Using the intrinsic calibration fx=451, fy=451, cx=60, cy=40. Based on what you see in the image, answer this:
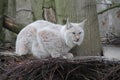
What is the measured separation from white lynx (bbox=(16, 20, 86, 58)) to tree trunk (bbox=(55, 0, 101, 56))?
0.24m

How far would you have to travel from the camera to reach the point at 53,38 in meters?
4.96

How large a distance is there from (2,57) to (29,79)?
757mm

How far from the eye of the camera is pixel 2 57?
5336mm

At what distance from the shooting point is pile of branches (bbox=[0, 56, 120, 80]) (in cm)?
453

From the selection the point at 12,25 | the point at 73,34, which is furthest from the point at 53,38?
the point at 12,25

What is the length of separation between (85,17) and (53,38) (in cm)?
52

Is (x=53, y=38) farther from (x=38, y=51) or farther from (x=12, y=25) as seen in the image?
(x=12, y=25)

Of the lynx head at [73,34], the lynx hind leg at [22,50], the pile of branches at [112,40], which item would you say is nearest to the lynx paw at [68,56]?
the lynx head at [73,34]

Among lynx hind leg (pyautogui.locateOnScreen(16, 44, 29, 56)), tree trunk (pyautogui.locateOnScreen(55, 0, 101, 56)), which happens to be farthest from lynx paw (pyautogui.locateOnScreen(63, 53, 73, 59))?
lynx hind leg (pyautogui.locateOnScreen(16, 44, 29, 56))

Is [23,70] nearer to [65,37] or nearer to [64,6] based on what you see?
[65,37]

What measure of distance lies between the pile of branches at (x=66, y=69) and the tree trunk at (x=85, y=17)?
55cm

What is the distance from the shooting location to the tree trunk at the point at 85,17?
5.22 meters

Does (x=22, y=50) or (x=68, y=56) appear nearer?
(x=68, y=56)

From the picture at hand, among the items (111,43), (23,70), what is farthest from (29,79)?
(111,43)
